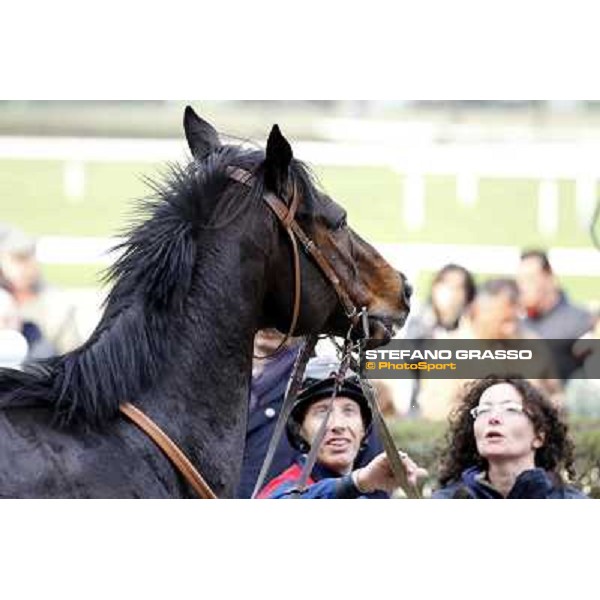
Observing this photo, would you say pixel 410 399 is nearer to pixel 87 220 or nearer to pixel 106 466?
pixel 87 220

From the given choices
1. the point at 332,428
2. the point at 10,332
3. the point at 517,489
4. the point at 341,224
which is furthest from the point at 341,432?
the point at 341,224

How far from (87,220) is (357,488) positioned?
1.52 m

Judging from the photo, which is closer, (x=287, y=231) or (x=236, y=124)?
(x=287, y=231)

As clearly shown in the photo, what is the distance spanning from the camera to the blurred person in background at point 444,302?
17.3 feet

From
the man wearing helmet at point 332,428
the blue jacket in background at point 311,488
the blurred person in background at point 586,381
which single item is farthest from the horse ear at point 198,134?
the blurred person in background at point 586,381

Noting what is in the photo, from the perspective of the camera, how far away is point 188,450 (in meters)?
3.58

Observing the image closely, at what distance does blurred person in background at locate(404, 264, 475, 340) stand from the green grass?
0.21 feet

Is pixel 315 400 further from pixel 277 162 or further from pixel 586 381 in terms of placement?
pixel 277 162

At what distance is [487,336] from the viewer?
5359 mm

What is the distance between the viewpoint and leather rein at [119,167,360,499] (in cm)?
349

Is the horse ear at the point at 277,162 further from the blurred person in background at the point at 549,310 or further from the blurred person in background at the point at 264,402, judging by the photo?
the blurred person in background at the point at 549,310

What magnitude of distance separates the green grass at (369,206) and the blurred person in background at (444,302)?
6 centimetres

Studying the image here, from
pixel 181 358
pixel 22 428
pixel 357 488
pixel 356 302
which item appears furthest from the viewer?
pixel 357 488
